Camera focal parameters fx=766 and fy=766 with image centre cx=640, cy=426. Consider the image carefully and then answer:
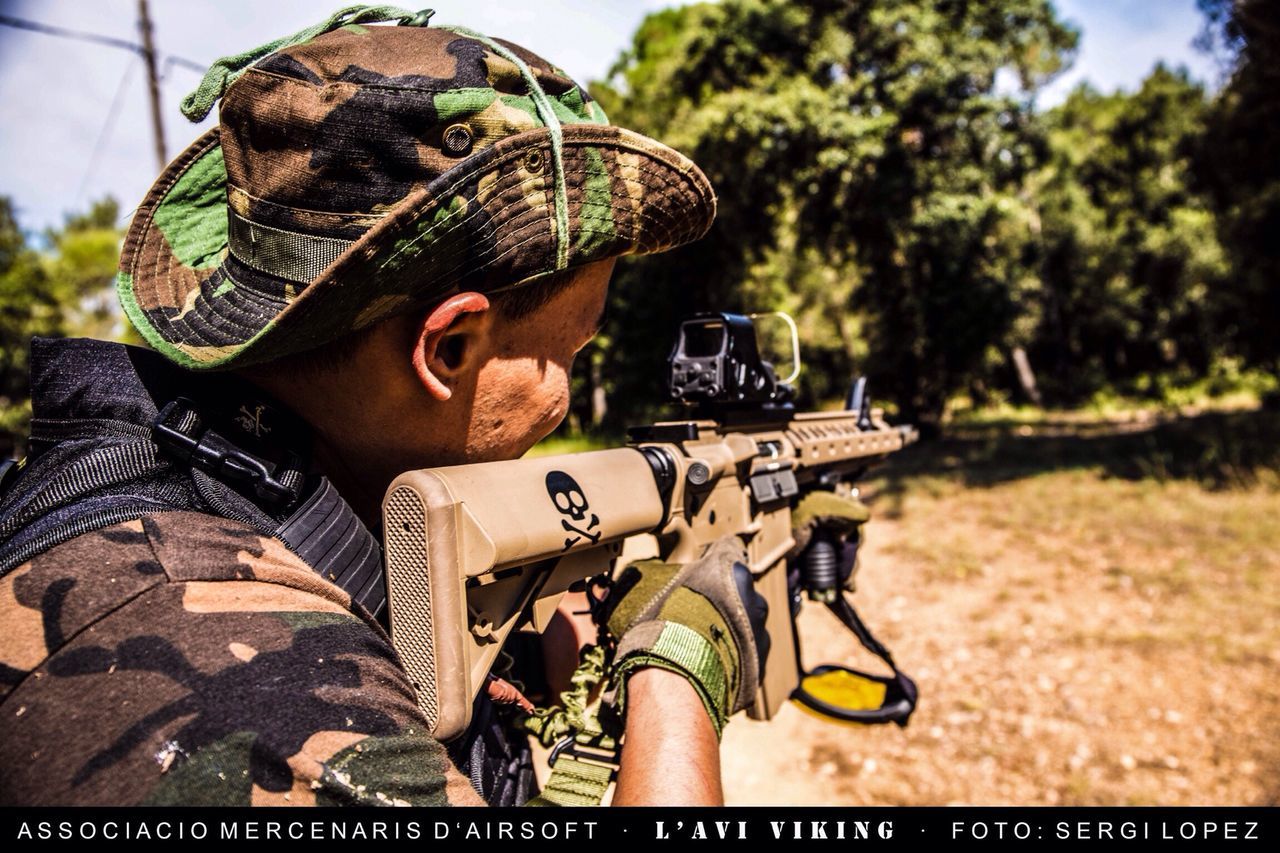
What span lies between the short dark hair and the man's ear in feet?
0.14

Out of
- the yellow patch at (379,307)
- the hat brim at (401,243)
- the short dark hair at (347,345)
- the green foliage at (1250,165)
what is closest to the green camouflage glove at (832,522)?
the hat brim at (401,243)

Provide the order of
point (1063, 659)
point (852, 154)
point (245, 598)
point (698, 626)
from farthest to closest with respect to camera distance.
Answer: point (852, 154), point (1063, 659), point (698, 626), point (245, 598)

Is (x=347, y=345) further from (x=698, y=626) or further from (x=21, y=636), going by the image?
(x=698, y=626)

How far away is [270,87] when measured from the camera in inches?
46.9

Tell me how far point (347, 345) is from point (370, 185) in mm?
274

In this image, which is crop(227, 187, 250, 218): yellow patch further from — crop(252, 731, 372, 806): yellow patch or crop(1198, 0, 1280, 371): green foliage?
crop(1198, 0, 1280, 371): green foliage

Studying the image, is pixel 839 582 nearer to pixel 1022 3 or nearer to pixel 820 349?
pixel 1022 3

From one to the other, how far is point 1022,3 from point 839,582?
1556cm

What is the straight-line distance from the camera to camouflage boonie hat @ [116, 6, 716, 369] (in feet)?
3.90

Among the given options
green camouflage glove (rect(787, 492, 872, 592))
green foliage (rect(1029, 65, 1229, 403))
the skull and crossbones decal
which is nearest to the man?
the skull and crossbones decal

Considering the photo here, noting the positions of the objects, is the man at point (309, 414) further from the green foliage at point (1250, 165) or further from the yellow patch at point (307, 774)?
the green foliage at point (1250, 165)

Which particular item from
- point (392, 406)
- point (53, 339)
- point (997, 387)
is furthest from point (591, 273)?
point (997, 387)

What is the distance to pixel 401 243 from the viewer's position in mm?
1182
